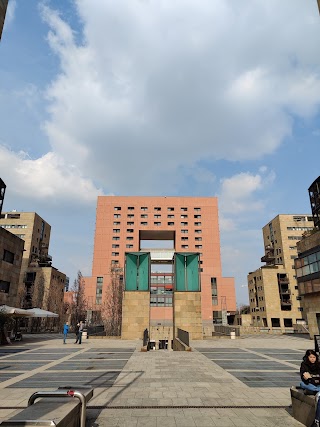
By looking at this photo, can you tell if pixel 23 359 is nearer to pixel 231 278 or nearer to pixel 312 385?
pixel 312 385

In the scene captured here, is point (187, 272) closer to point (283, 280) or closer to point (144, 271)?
point (144, 271)

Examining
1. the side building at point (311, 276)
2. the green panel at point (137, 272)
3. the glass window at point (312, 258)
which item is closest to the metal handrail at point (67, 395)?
the green panel at point (137, 272)

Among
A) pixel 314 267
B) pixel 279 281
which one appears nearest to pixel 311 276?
pixel 314 267

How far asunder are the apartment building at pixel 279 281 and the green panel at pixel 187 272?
146ft

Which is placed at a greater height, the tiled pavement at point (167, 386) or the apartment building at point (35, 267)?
the apartment building at point (35, 267)

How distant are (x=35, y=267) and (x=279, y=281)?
61.5m

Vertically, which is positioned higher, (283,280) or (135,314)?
(283,280)

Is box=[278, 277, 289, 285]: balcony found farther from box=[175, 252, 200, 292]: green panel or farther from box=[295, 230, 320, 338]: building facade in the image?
box=[175, 252, 200, 292]: green panel

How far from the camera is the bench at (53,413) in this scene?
13.1 feet

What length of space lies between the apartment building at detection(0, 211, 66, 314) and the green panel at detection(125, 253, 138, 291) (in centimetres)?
3618

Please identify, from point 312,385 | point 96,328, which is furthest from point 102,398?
point 96,328

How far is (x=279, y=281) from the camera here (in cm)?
7400

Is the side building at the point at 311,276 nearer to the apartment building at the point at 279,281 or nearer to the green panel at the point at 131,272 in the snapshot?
the green panel at the point at 131,272

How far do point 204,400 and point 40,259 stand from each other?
7657 centimetres
